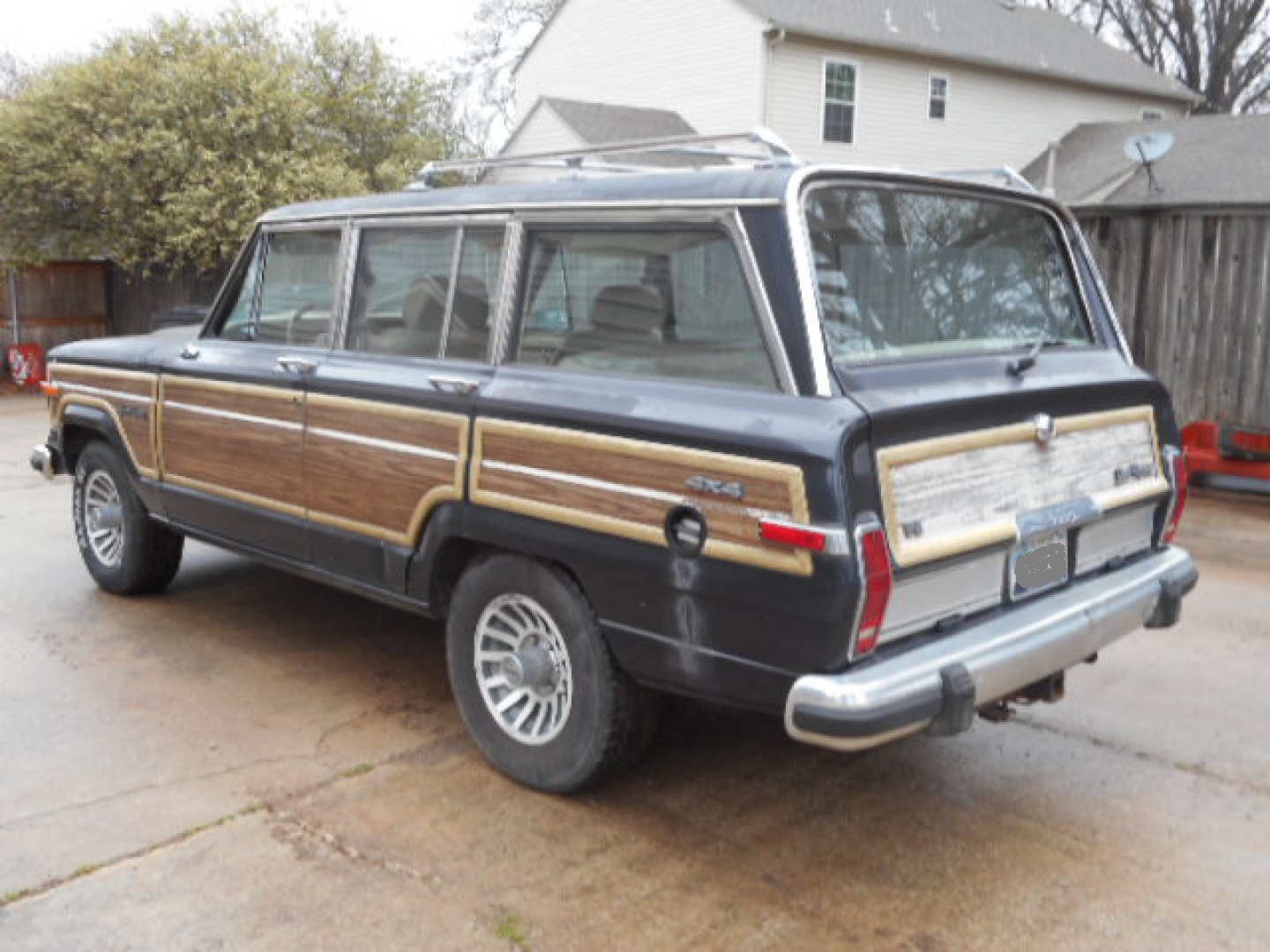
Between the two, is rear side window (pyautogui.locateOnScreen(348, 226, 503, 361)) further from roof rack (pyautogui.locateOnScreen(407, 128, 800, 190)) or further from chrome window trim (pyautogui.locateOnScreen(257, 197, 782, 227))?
roof rack (pyautogui.locateOnScreen(407, 128, 800, 190))

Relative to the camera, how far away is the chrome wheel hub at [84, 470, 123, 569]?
6.13 meters

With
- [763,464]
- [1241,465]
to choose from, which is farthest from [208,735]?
[1241,465]

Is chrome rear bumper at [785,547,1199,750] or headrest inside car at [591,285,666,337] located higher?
headrest inside car at [591,285,666,337]

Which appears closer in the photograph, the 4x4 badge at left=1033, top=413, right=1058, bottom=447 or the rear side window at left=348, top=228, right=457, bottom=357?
the 4x4 badge at left=1033, top=413, right=1058, bottom=447

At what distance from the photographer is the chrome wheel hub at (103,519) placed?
613 cm

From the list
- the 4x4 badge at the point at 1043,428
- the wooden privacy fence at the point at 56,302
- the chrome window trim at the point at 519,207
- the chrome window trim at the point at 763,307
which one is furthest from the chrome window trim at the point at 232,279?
the wooden privacy fence at the point at 56,302

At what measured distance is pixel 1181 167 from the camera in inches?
875

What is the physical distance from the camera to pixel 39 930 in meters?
3.20

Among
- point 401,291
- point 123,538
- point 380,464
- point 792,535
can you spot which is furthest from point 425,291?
point 123,538

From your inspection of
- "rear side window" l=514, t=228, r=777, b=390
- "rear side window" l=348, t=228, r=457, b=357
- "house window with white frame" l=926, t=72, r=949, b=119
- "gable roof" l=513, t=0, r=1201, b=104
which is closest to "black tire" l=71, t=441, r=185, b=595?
"rear side window" l=348, t=228, r=457, b=357

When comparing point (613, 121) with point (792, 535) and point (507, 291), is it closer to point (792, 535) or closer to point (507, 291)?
point (507, 291)

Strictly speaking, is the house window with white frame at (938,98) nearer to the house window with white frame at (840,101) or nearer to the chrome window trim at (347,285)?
the house window with white frame at (840,101)

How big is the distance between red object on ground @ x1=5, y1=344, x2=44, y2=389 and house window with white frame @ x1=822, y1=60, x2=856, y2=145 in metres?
14.7

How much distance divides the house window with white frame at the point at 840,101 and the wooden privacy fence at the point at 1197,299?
1460 centimetres
